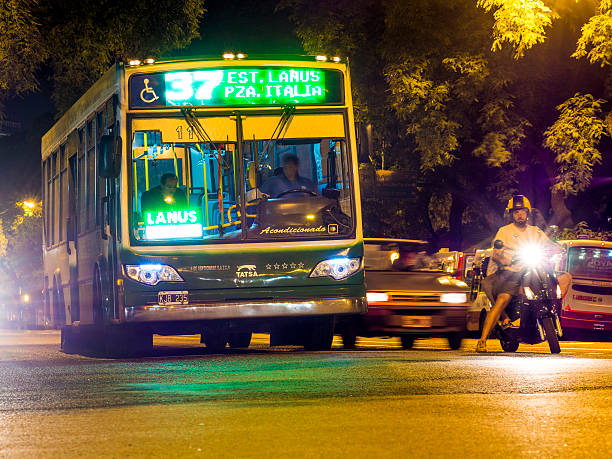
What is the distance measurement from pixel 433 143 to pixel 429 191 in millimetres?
7033

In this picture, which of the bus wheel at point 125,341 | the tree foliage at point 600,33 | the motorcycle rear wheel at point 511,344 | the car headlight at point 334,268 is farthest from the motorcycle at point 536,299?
the tree foliage at point 600,33

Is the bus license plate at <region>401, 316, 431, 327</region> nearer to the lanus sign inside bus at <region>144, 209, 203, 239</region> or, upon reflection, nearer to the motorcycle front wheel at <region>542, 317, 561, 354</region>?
the motorcycle front wheel at <region>542, 317, 561, 354</region>

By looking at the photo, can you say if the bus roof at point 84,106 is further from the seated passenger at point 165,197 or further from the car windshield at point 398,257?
the car windshield at point 398,257

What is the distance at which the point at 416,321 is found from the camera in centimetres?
1741

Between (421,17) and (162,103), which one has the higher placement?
(421,17)

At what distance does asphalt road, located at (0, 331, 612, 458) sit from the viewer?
24.2 feet

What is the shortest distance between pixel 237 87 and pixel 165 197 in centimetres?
149

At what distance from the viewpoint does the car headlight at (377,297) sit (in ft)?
57.5

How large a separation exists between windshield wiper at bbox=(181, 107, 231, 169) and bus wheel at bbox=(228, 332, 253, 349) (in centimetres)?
512

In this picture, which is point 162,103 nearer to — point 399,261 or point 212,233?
point 212,233

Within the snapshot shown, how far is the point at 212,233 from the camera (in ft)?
47.4

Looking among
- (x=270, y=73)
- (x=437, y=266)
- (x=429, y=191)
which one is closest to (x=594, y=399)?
(x=270, y=73)

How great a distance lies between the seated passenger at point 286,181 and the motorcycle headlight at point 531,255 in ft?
8.76

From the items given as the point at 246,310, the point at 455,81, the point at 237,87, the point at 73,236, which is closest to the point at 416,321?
the point at 246,310
